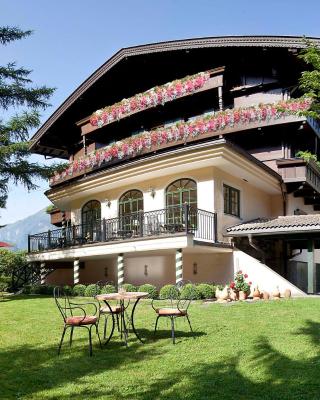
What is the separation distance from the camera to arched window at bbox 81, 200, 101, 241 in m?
21.3

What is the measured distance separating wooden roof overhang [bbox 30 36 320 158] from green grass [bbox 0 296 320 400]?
11.3 metres

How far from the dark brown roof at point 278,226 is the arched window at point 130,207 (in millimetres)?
4286

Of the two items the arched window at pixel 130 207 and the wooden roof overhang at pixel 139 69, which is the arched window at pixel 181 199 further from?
the wooden roof overhang at pixel 139 69

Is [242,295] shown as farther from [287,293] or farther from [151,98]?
[151,98]

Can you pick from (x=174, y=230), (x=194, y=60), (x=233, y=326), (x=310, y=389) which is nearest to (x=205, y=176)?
(x=174, y=230)

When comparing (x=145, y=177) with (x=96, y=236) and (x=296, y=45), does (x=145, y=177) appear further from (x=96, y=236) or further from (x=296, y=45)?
(x=296, y=45)

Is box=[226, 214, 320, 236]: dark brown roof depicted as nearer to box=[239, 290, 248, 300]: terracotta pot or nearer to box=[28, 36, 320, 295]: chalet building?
box=[28, 36, 320, 295]: chalet building

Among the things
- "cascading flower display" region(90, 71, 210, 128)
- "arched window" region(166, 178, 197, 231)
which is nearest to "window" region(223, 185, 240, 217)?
"arched window" region(166, 178, 197, 231)

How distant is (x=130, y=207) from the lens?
21281 millimetres

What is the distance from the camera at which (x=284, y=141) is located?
20875 mm

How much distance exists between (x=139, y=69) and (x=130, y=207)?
8.08 metres

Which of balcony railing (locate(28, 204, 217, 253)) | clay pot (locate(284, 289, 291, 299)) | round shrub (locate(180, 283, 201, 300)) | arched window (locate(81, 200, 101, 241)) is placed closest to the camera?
round shrub (locate(180, 283, 201, 300))

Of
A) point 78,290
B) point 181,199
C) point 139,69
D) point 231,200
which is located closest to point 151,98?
point 139,69

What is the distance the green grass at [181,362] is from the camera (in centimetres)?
602
